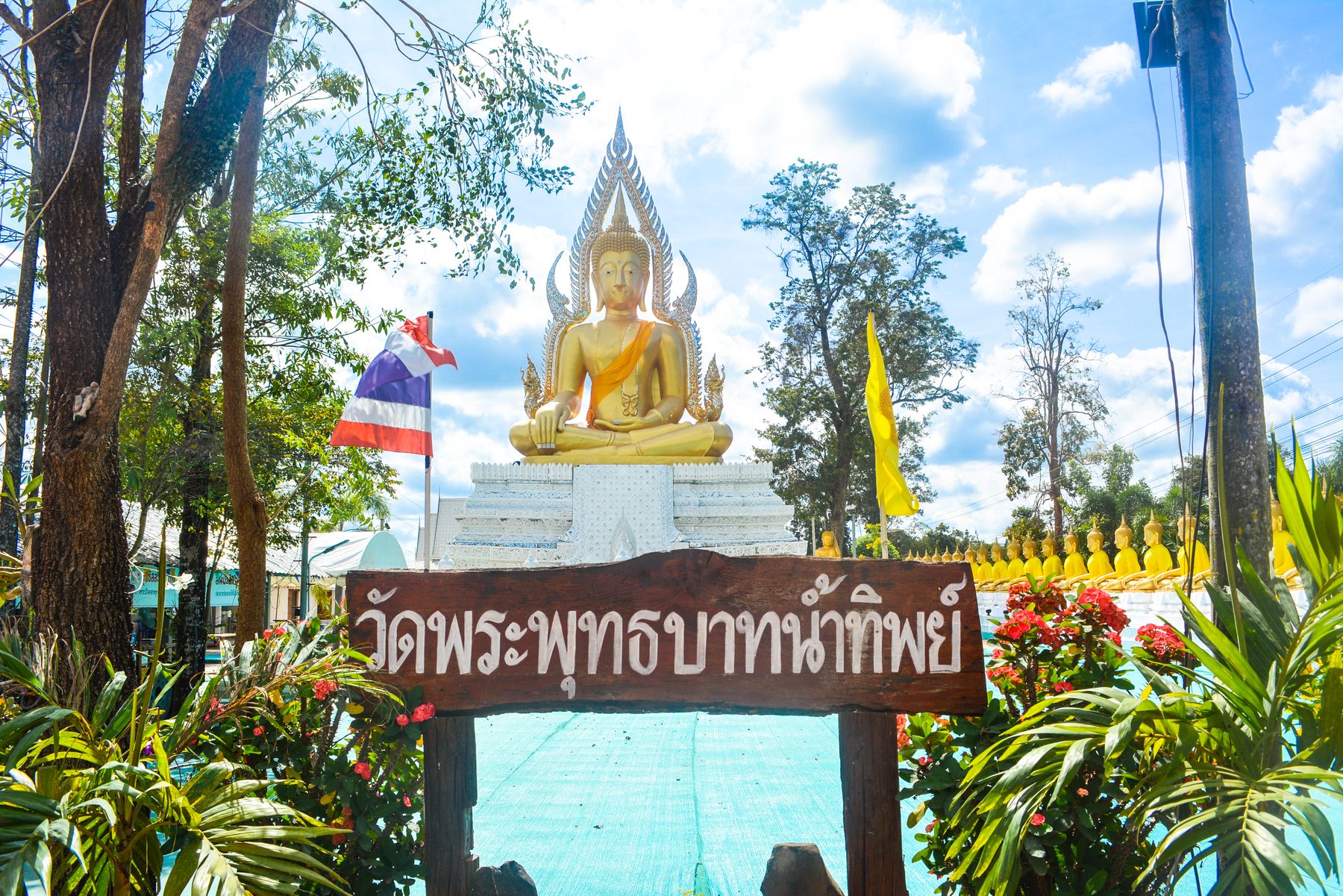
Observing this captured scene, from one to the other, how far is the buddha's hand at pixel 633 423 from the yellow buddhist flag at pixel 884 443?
843cm

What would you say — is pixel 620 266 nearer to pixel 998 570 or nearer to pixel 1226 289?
pixel 1226 289

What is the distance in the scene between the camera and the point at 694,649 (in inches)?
119

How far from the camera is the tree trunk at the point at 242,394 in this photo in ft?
20.1

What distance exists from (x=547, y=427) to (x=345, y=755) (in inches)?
387

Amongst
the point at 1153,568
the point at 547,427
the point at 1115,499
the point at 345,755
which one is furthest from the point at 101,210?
the point at 1115,499

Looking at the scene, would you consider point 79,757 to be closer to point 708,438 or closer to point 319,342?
point 319,342

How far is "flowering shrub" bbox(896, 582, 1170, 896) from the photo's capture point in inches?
103

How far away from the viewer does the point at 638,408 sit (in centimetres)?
1326

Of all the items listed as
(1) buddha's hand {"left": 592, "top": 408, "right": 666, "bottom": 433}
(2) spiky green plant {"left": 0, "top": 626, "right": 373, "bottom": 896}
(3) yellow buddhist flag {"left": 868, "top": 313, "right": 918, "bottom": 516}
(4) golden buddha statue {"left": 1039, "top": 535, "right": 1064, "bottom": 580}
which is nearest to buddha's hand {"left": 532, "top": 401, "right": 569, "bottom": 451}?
(1) buddha's hand {"left": 592, "top": 408, "right": 666, "bottom": 433}

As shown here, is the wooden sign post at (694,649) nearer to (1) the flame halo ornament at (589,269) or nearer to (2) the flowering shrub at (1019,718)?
(2) the flowering shrub at (1019,718)

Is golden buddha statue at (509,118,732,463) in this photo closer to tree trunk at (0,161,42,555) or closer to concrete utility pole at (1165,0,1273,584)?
tree trunk at (0,161,42,555)

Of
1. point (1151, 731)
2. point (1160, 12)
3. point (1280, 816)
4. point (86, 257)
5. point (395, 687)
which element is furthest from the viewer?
point (86, 257)

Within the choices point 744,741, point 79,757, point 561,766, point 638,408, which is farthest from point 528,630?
point 638,408

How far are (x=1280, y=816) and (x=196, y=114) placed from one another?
5992 mm
